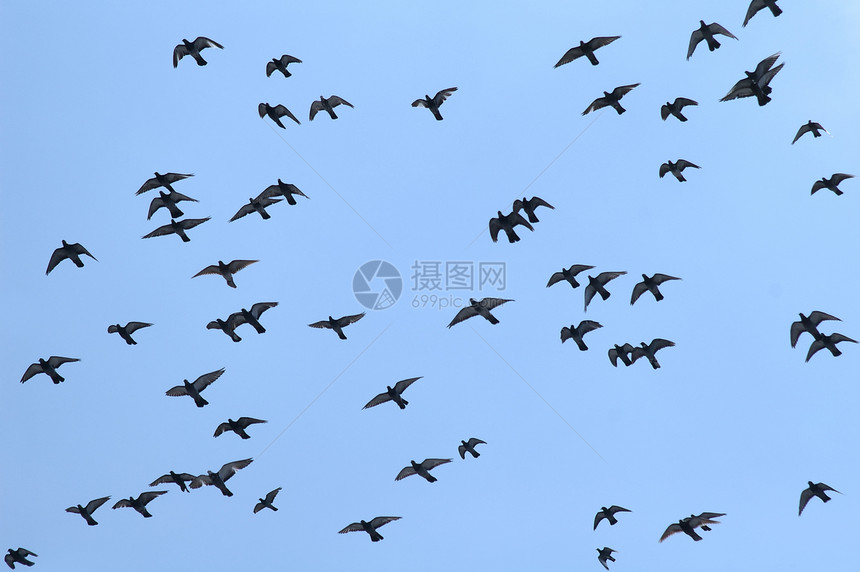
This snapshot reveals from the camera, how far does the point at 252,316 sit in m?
35.2

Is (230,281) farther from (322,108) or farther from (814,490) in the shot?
(814,490)

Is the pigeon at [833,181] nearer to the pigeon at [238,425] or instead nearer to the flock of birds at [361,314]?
the flock of birds at [361,314]

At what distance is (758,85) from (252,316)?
64.0 ft

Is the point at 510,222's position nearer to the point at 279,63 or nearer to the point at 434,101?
the point at 434,101

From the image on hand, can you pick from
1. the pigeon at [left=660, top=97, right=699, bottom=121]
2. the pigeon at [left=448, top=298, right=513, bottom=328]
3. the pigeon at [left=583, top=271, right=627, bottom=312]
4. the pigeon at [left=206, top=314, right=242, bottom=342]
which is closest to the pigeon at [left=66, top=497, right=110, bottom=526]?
the pigeon at [left=206, top=314, right=242, bottom=342]

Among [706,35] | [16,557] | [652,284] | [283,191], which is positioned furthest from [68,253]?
[706,35]

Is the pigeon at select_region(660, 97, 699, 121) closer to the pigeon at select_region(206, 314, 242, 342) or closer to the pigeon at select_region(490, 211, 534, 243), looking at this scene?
the pigeon at select_region(490, 211, 534, 243)

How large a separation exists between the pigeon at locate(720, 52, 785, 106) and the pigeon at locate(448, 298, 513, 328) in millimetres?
10869

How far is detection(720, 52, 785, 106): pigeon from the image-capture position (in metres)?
31.0

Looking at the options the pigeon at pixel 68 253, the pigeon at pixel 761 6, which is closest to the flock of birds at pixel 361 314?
the pigeon at pixel 68 253

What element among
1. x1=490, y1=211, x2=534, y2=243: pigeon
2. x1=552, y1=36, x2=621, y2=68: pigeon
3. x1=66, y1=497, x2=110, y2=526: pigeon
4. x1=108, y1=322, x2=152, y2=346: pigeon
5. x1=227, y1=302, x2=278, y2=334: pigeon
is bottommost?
x1=66, y1=497, x2=110, y2=526: pigeon

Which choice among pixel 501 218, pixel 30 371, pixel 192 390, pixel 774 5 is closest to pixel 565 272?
pixel 501 218

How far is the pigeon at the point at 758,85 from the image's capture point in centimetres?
3103

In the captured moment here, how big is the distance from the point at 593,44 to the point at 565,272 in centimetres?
824
